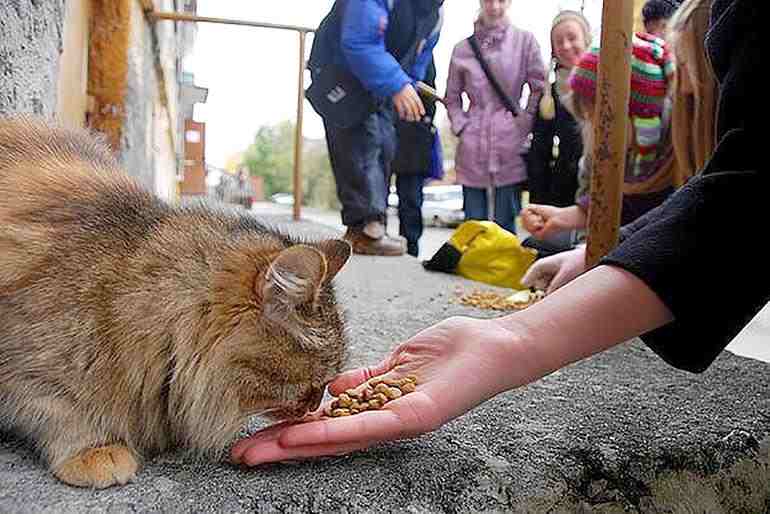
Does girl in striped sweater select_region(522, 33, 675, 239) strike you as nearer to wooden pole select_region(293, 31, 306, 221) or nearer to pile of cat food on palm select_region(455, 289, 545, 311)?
pile of cat food on palm select_region(455, 289, 545, 311)

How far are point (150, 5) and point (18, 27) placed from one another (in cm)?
233

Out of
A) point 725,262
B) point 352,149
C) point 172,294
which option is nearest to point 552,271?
point 725,262

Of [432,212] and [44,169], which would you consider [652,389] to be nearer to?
[44,169]

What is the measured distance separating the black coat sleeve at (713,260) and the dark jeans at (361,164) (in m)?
2.59

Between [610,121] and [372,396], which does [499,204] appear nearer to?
[610,121]

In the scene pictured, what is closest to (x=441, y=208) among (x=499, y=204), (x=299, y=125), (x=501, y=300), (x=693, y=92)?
(x=299, y=125)

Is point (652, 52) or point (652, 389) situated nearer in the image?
point (652, 389)

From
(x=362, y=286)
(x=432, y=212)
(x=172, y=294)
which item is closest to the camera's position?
(x=172, y=294)

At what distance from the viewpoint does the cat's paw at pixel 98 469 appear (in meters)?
0.93

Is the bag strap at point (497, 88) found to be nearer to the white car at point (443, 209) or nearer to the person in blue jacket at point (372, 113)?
the person in blue jacket at point (372, 113)

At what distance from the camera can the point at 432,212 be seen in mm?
8430

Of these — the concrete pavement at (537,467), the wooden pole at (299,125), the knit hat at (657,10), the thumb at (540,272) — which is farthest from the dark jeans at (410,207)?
the concrete pavement at (537,467)

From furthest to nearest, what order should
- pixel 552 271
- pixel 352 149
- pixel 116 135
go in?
pixel 352 149
pixel 116 135
pixel 552 271

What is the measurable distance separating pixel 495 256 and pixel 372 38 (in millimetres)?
1072
